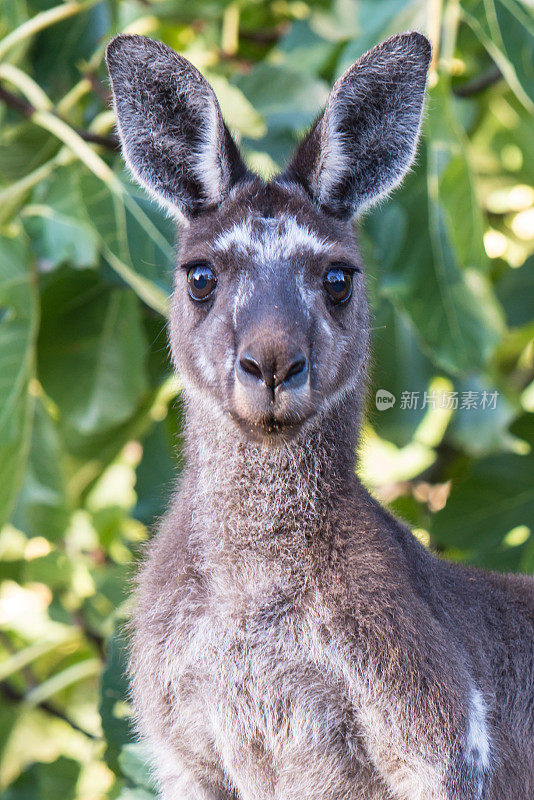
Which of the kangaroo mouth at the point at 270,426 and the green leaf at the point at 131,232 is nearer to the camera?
the kangaroo mouth at the point at 270,426

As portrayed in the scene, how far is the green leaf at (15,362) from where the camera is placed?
10.3 ft

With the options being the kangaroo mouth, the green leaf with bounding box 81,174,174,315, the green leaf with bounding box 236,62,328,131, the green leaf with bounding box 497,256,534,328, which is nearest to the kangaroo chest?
the kangaroo mouth

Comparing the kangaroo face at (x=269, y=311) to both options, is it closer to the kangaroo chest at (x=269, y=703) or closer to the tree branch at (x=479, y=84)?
the kangaroo chest at (x=269, y=703)

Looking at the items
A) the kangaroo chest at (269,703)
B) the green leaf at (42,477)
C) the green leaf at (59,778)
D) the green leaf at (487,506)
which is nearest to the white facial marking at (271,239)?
the kangaroo chest at (269,703)

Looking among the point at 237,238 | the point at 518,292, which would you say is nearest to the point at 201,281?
the point at 237,238

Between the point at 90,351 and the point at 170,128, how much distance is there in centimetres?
138

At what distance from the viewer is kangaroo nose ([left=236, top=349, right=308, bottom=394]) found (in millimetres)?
1937

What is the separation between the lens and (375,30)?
322cm

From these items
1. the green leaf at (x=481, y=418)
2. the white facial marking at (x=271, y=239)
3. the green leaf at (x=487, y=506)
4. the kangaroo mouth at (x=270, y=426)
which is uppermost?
the white facial marking at (x=271, y=239)

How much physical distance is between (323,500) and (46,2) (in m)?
2.57

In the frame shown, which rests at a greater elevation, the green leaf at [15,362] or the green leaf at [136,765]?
the green leaf at [15,362]

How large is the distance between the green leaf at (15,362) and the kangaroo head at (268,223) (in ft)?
2.77

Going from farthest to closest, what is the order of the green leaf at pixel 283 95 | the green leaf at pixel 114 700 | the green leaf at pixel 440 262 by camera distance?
the green leaf at pixel 283 95 → the green leaf at pixel 440 262 → the green leaf at pixel 114 700

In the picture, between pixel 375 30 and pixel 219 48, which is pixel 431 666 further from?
pixel 219 48
